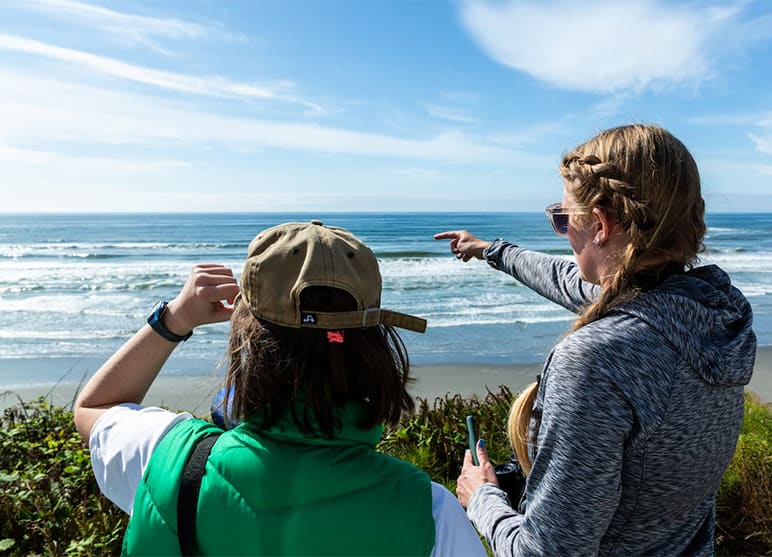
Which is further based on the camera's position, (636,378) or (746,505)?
(746,505)

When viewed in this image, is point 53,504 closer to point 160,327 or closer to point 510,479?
point 160,327

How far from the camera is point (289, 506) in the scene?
1164 millimetres

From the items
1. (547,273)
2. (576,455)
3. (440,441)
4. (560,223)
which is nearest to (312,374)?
(576,455)

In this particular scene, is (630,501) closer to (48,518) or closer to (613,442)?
(613,442)

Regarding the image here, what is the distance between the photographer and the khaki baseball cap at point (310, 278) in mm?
1253

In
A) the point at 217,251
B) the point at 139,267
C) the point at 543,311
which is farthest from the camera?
A: the point at 217,251

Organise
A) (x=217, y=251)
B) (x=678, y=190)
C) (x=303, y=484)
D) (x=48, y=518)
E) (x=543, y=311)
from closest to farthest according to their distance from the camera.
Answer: (x=303, y=484) < (x=678, y=190) < (x=48, y=518) < (x=543, y=311) < (x=217, y=251)

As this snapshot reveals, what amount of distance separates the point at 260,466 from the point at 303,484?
0.09 metres

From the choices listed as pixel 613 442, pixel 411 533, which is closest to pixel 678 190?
pixel 613 442

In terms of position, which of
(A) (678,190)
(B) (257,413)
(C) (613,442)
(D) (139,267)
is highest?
(A) (678,190)

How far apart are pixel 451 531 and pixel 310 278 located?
0.57 metres

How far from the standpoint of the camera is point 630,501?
5.16ft

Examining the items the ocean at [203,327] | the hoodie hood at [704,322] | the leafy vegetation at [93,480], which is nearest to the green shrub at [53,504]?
the leafy vegetation at [93,480]

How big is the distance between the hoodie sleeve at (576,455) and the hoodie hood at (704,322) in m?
0.16
